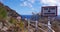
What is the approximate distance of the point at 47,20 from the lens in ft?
16.1

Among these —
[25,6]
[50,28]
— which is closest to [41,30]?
[50,28]

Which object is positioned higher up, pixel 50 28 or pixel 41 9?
pixel 41 9

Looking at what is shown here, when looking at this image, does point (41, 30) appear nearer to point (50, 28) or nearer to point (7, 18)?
point (50, 28)

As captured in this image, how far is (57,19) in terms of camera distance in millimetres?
4887

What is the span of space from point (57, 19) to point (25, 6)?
0.60 meters

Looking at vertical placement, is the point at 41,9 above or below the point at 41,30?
above

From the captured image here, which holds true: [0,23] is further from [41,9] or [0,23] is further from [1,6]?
[41,9]

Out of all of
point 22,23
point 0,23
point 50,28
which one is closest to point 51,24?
point 50,28

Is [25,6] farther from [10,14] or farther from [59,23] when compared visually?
[59,23]

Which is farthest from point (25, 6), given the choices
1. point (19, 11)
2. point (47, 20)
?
point (47, 20)

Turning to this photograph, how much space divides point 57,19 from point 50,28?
194 mm

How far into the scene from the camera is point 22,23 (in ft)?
16.3

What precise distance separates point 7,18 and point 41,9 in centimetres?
61

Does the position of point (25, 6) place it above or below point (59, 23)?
above
